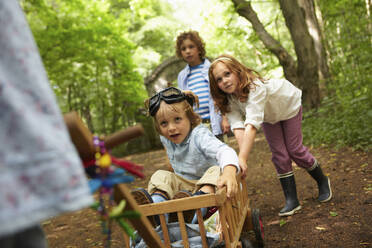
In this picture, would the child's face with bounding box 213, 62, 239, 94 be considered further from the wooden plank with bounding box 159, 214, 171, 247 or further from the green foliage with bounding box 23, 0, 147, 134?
the green foliage with bounding box 23, 0, 147, 134

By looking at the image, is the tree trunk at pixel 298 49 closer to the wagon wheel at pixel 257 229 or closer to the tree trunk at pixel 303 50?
the tree trunk at pixel 303 50

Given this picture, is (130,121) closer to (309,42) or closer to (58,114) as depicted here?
(309,42)

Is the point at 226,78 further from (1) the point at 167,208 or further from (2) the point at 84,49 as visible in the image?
(2) the point at 84,49

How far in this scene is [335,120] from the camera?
6.04m

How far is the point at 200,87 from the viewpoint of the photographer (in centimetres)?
372

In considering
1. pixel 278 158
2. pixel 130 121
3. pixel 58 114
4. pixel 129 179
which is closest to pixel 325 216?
pixel 278 158

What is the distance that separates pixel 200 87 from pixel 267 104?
0.93 meters

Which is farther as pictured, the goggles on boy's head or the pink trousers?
the pink trousers

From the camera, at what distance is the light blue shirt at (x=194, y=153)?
8.12 feet

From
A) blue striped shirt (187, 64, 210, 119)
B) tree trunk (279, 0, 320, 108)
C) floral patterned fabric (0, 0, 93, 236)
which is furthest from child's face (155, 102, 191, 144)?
tree trunk (279, 0, 320, 108)

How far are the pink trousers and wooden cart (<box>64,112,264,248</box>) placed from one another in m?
0.71

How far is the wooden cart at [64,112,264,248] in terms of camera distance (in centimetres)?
93

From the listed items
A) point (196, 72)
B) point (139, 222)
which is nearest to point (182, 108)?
point (196, 72)

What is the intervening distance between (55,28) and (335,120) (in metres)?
7.62
